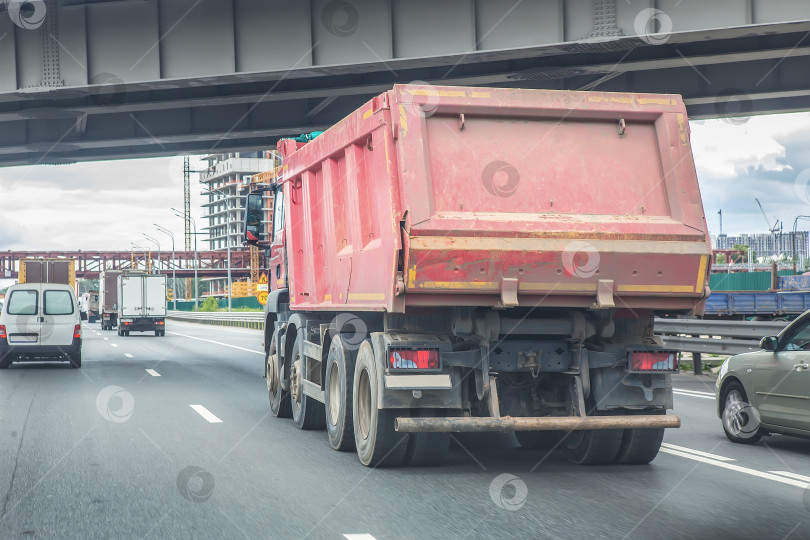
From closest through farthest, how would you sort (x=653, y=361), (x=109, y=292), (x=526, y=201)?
(x=526, y=201), (x=653, y=361), (x=109, y=292)

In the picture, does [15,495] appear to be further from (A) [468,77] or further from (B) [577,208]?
(A) [468,77]

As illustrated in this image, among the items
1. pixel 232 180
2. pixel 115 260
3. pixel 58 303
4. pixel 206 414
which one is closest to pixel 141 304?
pixel 58 303

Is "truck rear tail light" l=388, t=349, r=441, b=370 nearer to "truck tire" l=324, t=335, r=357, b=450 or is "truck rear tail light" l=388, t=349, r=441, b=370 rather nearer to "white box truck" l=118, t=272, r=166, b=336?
"truck tire" l=324, t=335, r=357, b=450

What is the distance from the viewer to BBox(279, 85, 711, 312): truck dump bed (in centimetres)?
757

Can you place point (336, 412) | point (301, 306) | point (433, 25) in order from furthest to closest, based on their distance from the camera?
point (433, 25), point (301, 306), point (336, 412)

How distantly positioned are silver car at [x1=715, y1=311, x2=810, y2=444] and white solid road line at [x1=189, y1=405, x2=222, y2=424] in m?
5.94

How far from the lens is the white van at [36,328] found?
2192 cm

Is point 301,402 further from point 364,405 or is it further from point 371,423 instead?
point 371,423

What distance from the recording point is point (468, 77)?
1998 cm

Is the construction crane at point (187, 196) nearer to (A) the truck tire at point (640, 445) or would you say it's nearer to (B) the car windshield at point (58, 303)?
(B) the car windshield at point (58, 303)

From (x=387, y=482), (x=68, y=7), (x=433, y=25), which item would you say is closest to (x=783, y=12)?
(x=433, y=25)

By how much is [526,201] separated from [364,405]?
2.30 m

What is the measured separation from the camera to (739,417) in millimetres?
10141

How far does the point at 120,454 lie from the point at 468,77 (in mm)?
12849
